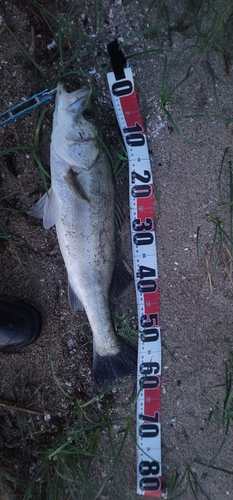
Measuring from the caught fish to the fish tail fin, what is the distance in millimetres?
25

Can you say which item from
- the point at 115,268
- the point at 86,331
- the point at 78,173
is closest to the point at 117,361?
the point at 86,331

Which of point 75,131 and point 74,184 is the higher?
point 75,131

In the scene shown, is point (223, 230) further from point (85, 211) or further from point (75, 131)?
point (75, 131)

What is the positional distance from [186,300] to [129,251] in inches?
22.4

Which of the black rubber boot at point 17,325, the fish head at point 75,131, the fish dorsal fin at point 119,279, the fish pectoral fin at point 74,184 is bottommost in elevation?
the black rubber boot at point 17,325

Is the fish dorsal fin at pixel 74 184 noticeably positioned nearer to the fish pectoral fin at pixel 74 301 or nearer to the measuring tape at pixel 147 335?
the measuring tape at pixel 147 335

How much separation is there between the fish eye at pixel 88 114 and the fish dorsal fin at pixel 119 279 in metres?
0.96

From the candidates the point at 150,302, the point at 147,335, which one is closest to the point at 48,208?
the point at 150,302

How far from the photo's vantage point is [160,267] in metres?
2.74

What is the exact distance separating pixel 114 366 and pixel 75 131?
164cm

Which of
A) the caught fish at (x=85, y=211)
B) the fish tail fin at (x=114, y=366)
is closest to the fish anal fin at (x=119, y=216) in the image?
the caught fish at (x=85, y=211)

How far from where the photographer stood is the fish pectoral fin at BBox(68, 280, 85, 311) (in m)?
2.55

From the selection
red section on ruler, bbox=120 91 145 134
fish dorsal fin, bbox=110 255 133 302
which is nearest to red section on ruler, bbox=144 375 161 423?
fish dorsal fin, bbox=110 255 133 302

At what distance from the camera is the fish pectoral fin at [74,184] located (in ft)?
7.53
